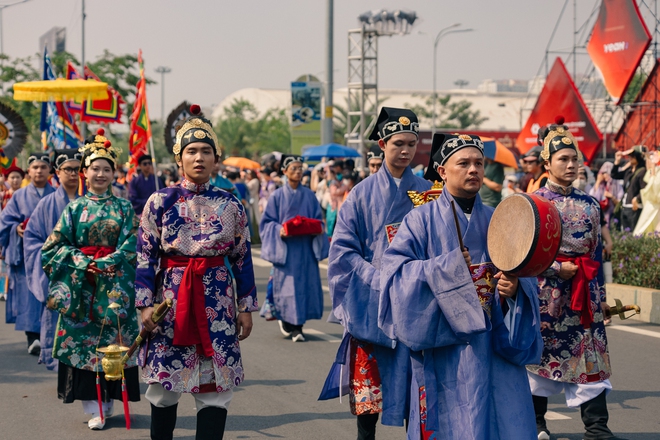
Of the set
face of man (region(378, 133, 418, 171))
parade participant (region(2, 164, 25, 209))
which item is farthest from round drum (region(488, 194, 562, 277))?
parade participant (region(2, 164, 25, 209))

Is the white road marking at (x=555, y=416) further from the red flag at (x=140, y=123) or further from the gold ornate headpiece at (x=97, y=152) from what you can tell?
the red flag at (x=140, y=123)

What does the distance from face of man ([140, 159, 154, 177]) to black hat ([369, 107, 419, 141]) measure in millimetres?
9120

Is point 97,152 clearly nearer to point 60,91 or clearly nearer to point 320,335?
point 320,335

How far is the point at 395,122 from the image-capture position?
5145 mm

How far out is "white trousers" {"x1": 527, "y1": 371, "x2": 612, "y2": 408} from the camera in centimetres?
561

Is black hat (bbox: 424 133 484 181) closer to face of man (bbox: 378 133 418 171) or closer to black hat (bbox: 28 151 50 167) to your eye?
face of man (bbox: 378 133 418 171)

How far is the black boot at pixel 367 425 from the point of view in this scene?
5004mm

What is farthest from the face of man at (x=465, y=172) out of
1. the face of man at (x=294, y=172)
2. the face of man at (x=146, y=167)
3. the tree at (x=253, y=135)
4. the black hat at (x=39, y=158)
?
the tree at (x=253, y=135)

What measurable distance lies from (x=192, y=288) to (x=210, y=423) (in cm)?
73

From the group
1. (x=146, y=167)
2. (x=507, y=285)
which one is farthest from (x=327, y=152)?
(x=507, y=285)

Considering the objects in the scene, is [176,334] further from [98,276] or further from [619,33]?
[619,33]

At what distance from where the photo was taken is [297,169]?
951 cm

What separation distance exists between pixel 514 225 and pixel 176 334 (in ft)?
6.20

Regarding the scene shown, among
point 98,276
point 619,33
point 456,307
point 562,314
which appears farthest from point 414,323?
point 619,33
